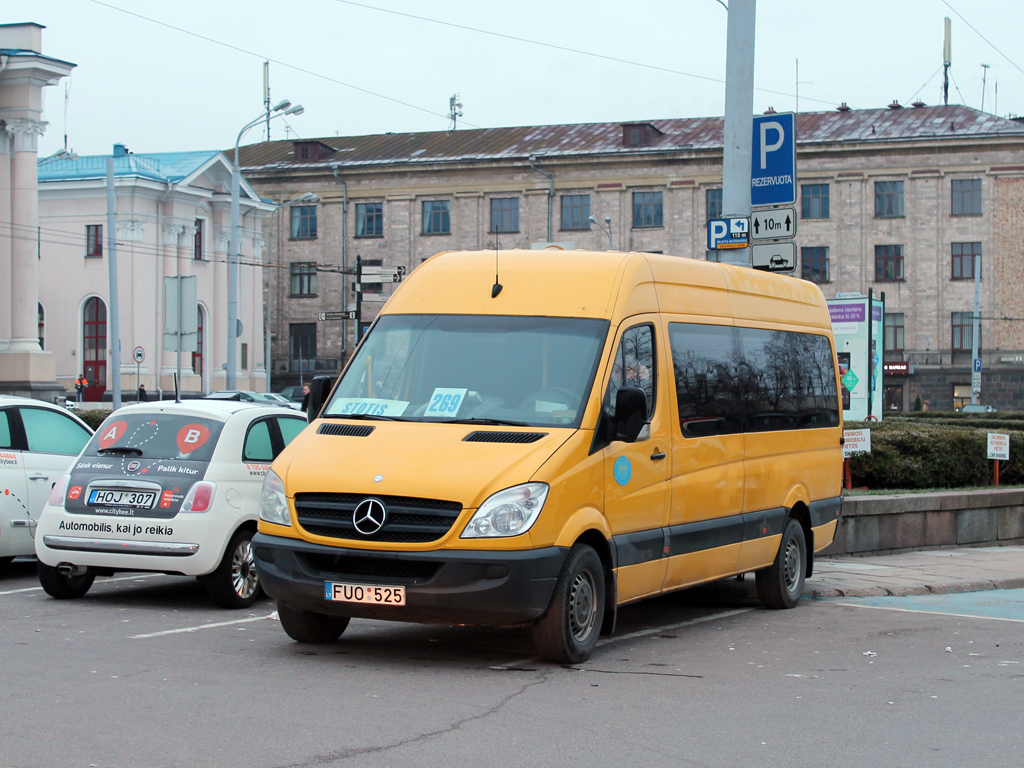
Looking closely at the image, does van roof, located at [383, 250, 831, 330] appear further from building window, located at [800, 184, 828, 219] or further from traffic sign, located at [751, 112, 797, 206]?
building window, located at [800, 184, 828, 219]

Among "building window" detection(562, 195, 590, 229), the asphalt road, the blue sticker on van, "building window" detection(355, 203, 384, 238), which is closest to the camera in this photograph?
the asphalt road

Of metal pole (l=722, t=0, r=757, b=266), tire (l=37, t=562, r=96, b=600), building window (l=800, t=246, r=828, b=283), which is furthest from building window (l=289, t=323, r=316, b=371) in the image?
tire (l=37, t=562, r=96, b=600)

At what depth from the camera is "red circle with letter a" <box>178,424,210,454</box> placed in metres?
10.5

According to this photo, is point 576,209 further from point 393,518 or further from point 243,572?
point 393,518

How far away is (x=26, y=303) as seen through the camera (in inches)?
1860

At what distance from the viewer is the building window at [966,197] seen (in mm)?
64625

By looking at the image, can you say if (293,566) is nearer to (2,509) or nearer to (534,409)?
(534,409)

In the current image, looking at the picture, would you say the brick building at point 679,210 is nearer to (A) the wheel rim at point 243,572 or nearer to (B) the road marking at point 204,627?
(A) the wheel rim at point 243,572

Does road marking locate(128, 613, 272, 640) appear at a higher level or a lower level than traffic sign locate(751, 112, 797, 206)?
lower

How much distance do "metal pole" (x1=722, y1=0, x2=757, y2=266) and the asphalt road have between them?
5.93 m

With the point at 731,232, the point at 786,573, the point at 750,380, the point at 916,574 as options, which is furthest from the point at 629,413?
the point at 731,232

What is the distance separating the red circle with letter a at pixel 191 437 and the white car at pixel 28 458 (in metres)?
1.91

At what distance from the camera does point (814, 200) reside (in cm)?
6688

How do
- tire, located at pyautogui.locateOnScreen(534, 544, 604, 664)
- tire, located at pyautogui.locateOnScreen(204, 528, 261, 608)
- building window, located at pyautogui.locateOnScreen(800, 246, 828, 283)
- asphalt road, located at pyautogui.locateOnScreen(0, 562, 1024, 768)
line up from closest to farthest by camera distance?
asphalt road, located at pyautogui.locateOnScreen(0, 562, 1024, 768) → tire, located at pyautogui.locateOnScreen(534, 544, 604, 664) → tire, located at pyautogui.locateOnScreen(204, 528, 261, 608) → building window, located at pyautogui.locateOnScreen(800, 246, 828, 283)
